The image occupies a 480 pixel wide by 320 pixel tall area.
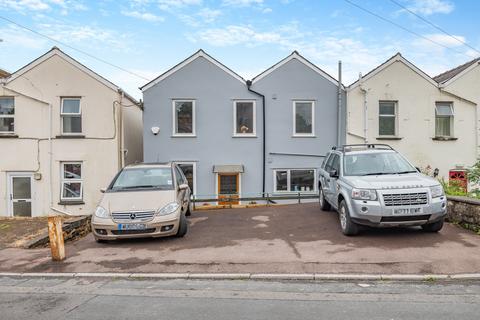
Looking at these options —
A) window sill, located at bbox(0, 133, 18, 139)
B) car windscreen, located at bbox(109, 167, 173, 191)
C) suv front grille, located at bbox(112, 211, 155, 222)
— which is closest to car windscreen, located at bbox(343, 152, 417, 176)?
car windscreen, located at bbox(109, 167, 173, 191)

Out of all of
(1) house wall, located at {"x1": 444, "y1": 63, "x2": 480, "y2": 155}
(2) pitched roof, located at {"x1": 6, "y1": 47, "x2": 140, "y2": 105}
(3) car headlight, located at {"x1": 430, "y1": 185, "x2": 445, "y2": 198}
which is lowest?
(3) car headlight, located at {"x1": 430, "y1": 185, "x2": 445, "y2": 198}

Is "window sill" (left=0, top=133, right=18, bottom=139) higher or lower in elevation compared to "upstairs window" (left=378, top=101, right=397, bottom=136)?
lower

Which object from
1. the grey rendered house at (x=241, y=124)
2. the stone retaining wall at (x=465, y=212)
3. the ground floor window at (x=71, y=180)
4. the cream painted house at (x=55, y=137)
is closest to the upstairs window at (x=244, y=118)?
the grey rendered house at (x=241, y=124)

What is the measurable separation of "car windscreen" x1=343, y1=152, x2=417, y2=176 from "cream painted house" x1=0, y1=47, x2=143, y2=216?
1047cm

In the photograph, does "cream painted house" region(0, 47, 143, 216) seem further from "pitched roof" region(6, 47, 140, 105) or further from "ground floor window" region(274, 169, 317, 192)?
"ground floor window" region(274, 169, 317, 192)

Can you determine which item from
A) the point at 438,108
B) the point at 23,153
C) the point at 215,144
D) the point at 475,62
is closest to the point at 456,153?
the point at 438,108

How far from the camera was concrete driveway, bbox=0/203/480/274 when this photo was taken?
595 cm

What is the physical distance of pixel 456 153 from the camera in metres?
16.6

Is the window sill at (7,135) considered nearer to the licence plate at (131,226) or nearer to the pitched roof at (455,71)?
the licence plate at (131,226)

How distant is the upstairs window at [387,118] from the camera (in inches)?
650

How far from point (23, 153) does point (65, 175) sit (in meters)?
1.91

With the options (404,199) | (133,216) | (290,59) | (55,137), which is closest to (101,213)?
(133,216)

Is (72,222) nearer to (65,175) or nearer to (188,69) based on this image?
(65,175)

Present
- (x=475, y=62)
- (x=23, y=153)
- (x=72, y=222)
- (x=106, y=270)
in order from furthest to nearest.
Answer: (x=475, y=62) < (x=23, y=153) < (x=72, y=222) < (x=106, y=270)
